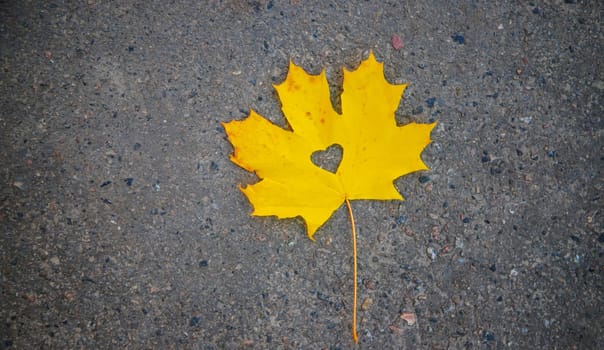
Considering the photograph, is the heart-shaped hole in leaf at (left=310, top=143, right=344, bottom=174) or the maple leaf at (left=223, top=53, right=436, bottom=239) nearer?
the maple leaf at (left=223, top=53, right=436, bottom=239)

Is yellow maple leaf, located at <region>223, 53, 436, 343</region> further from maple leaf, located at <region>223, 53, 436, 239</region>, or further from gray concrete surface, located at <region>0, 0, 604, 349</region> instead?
gray concrete surface, located at <region>0, 0, 604, 349</region>

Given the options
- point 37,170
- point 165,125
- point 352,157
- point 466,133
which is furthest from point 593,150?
point 37,170

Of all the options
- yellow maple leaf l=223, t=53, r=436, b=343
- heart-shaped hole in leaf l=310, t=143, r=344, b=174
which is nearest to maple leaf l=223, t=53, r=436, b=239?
yellow maple leaf l=223, t=53, r=436, b=343

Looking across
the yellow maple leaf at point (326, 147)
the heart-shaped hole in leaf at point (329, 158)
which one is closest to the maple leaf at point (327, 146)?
the yellow maple leaf at point (326, 147)

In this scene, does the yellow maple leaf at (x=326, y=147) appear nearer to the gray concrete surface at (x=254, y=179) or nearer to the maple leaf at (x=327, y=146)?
the maple leaf at (x=327, y=146)

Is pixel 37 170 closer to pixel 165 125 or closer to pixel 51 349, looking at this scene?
pixel 165 125

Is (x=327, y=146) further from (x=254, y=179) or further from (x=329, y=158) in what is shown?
(x=254, y=179)
